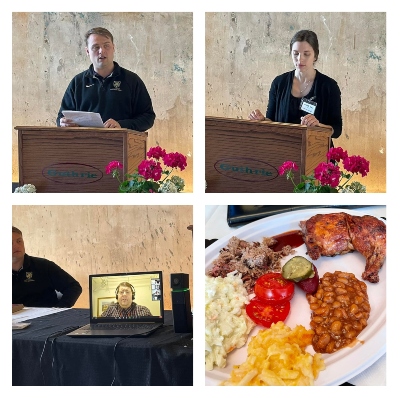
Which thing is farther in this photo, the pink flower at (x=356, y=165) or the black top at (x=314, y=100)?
the black top at (x=314, y=100)

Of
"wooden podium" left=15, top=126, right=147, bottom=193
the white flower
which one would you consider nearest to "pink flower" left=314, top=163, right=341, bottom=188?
"wooden podium" left=15, top=126, right=147, bottom=193

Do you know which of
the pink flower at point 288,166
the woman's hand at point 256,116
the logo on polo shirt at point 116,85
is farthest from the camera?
the logo on polo shirt at point 116,85

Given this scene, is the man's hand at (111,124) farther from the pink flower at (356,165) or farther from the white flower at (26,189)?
the pink flower at (356,165)

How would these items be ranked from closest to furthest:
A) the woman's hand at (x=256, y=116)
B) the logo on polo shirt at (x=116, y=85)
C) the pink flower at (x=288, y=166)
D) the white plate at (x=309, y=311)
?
the white plate at (x=309, y=311) → the pink flower at (x=288, y=166) → the woman's hand at (x=256, y=116) → the logo on polo shirt at (x=116, y=85)

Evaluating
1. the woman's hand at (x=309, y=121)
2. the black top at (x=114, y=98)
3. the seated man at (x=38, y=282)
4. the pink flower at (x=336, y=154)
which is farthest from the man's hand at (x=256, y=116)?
the seated man at (x=38, y=282)
